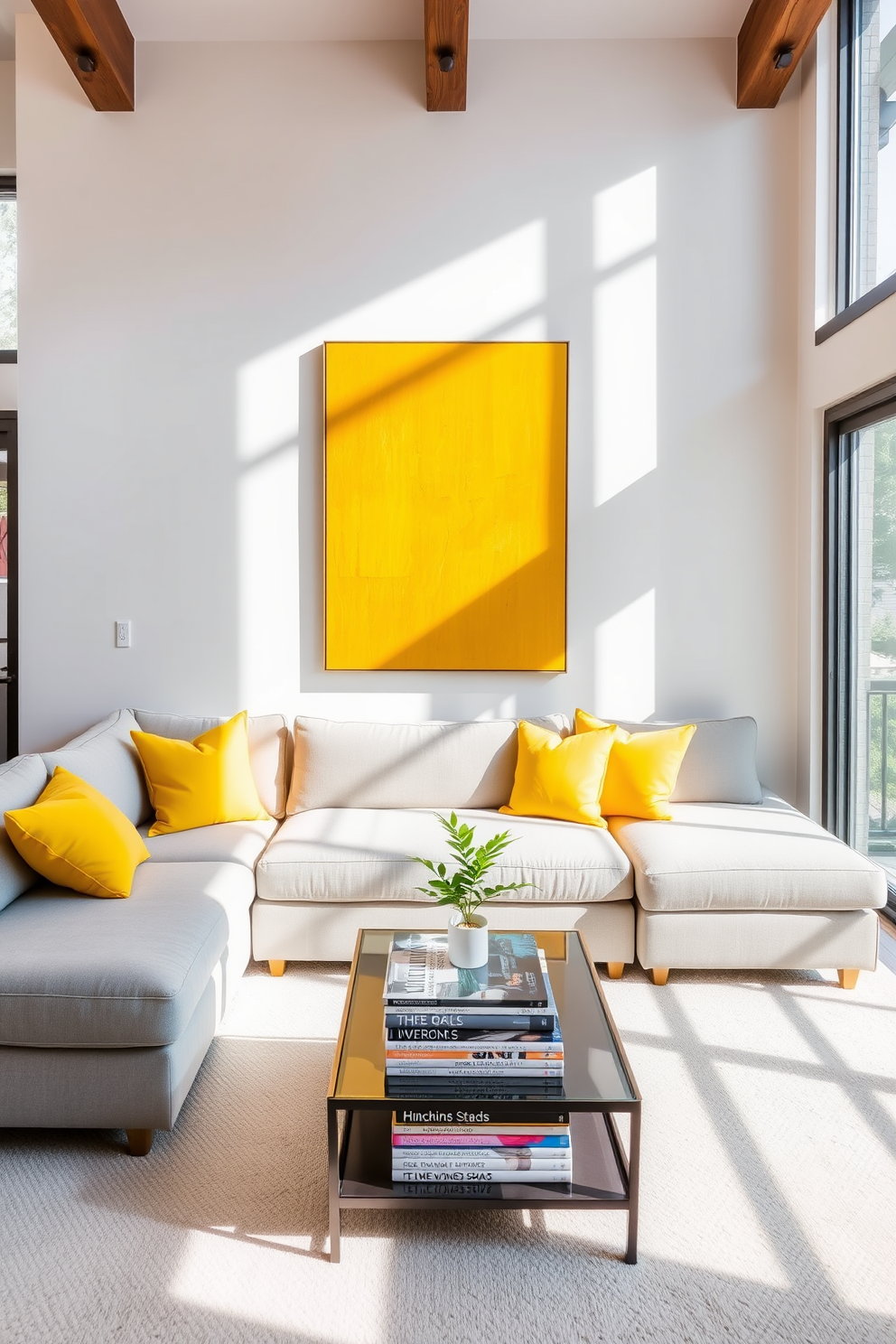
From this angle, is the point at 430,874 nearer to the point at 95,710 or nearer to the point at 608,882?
the point at 608,882

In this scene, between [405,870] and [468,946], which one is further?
[405,870]

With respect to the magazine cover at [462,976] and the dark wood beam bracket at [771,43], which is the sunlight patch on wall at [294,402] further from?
the magazine cover at [462,976]

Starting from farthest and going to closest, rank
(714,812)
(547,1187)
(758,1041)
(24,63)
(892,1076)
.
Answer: (24,63) → (714,812) → (758,1041) → (892,1076) → (547,1187)

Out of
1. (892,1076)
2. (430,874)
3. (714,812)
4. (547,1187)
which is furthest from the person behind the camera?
(714,812)

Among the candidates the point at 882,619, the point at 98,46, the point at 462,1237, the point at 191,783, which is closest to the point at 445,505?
the point at 191,783

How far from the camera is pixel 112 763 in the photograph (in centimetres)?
306

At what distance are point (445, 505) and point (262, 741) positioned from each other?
4.02 feet

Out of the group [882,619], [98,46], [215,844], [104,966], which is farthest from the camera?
[882,619]

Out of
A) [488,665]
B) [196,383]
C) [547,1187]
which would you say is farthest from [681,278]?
→ [547,1187]

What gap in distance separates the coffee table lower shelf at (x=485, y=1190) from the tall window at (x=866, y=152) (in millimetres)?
2872

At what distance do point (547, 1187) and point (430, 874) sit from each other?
47.5 inches

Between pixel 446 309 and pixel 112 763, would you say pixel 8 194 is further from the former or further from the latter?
pixel 112 763

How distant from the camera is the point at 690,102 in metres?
3.59

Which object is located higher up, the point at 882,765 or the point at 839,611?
the point at 839,611
